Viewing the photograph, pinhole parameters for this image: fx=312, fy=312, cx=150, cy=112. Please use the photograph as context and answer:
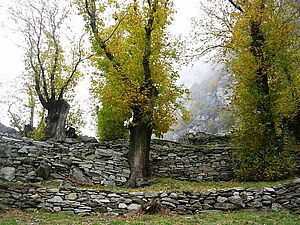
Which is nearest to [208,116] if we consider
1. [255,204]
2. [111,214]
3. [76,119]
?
[76,119]

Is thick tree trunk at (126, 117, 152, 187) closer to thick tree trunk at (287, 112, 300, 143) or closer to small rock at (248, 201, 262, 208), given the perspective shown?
small rock at (248, 201, 262, 208)

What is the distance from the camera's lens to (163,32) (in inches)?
598

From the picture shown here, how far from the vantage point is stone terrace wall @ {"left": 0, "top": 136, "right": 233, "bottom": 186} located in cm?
1253

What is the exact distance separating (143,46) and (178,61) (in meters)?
2.16

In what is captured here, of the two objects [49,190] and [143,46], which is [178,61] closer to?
[143,46]

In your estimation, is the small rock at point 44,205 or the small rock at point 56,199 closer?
the small rock at point 44,205

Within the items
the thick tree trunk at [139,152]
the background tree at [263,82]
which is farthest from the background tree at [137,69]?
the background tree at [263,82]

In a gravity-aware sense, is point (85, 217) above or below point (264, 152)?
below

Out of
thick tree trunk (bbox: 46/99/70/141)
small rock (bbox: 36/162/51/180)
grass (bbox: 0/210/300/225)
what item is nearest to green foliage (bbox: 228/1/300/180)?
grass (bbox: 0/210/300/225)

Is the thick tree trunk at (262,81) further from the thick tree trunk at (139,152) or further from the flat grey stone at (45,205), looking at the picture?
the flat grey stone at (45,205)

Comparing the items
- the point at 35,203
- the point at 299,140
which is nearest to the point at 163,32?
the point at 299,140

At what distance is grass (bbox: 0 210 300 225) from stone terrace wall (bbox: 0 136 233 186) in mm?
2975

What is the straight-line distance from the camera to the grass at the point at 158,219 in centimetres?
841

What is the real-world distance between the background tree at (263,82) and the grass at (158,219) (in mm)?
3758
